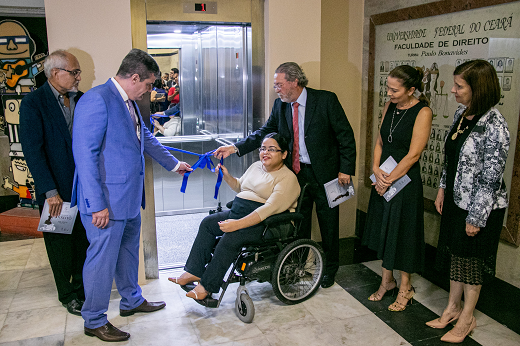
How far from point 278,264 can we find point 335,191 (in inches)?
31.1

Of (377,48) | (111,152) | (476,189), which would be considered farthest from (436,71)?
(111,152)

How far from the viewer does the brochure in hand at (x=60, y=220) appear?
299 cm

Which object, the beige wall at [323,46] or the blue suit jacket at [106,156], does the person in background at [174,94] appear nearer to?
the beige wall at [323,46]

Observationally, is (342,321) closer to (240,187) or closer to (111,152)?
(240,187)

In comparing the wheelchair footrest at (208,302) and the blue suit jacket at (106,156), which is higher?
the blue suit jacket at (106,156)

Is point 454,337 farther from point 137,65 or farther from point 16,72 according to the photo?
point 16,72

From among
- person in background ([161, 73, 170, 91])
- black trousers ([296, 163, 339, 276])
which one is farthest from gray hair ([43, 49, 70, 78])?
black trousers ([296, 163, 339, 276])

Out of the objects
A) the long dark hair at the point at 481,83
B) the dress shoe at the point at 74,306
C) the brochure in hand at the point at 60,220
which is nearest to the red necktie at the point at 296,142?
the long dark hair at the point at 481,83

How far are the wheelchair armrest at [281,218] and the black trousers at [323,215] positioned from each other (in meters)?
0.39

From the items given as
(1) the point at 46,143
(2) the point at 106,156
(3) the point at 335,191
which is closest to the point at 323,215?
(3) the point at 335,191

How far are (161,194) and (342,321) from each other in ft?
8.51

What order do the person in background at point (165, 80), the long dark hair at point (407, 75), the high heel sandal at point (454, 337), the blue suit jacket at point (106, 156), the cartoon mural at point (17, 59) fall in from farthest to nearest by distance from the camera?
the cartoon mural at point (17, 59) → the person in background at point (165, 80) → the long dark hair at point (407, 75) → the high heel sandal at point (454, 337) → the blue suit jacket at point (106, 156)

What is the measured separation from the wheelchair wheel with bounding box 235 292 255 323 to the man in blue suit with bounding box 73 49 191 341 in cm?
74

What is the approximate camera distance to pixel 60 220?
9.89 ft
